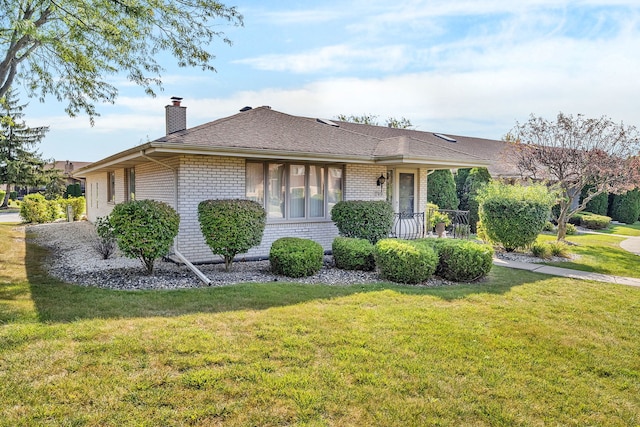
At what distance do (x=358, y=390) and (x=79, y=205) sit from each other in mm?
25763

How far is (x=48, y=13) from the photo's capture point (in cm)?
968

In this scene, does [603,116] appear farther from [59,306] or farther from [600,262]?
[59,306]

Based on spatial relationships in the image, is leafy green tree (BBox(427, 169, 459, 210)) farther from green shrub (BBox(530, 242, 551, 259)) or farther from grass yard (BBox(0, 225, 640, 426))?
grass yard (BBox(0, 225, 640, 426))

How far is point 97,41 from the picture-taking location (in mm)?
10500

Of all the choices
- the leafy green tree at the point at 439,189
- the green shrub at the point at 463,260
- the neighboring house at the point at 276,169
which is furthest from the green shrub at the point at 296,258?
the leafy green tree at the point at 439,189

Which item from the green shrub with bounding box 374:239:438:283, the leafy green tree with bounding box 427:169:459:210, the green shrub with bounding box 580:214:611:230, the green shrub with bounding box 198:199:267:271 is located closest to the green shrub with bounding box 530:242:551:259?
→ the green shrub with bounding box 374:239:438:283

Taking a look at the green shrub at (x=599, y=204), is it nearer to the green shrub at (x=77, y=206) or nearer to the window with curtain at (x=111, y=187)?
the window with curtain at (x=111, y=187)

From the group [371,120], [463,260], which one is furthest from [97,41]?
[371,120]

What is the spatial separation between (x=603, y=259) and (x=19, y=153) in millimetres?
41360

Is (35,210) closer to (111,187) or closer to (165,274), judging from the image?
(111,187)

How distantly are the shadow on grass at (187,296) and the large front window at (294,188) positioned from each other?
343cm

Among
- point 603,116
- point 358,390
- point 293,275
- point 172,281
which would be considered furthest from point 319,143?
point 603,116

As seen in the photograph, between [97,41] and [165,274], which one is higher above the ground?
[97,41]

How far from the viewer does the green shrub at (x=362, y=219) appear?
979 cm
